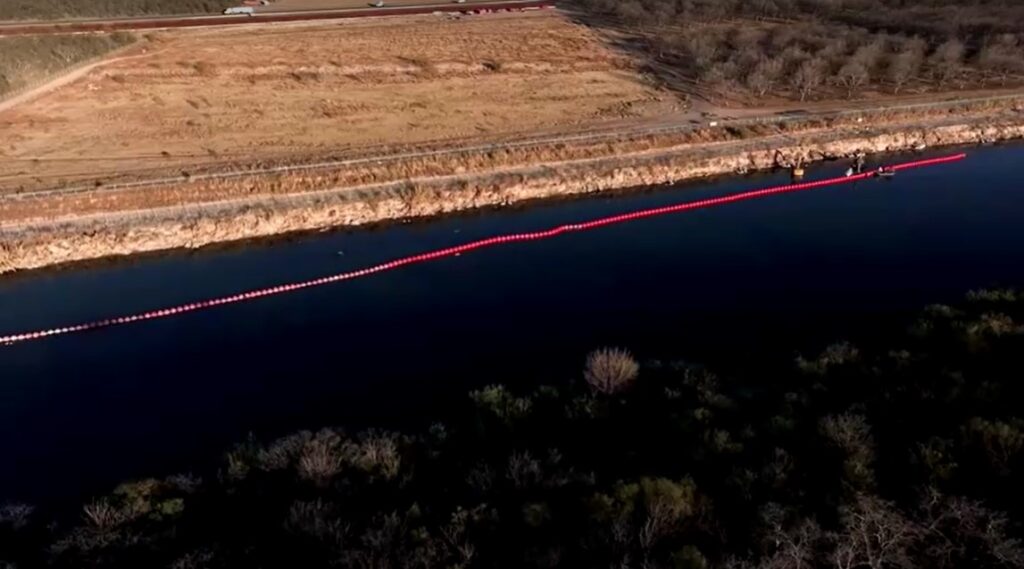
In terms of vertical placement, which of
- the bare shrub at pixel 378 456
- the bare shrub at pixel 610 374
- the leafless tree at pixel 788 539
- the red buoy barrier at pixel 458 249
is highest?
the leafless tree at pixel 788 539

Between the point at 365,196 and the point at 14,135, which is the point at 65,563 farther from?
the point at 14,135

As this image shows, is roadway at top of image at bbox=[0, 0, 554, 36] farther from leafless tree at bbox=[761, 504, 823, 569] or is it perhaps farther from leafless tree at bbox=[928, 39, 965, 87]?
leafless tree at bbox=[761, 504, 823, 569]

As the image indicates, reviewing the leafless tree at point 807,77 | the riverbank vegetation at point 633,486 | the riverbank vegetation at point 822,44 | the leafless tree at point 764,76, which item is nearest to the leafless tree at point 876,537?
the riverbank vegetation at point 633,486

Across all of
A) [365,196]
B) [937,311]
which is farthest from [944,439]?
[365,196]

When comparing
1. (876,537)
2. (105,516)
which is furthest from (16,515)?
(876,537)

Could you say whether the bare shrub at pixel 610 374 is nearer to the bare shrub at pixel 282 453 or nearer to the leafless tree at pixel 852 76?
the bare shrub at pixel 282 453
